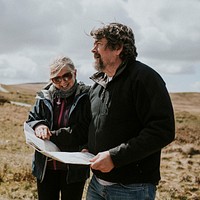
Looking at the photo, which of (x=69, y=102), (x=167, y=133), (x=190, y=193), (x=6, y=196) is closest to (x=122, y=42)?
(x=167, y=133)

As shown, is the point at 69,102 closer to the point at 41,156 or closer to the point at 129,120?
the point at 41,156

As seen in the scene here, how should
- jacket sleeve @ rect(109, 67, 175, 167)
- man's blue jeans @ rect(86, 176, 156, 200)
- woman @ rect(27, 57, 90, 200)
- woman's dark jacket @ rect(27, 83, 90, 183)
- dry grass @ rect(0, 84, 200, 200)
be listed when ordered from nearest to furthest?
jacket sleeve @ rect(109, 67, 175, 167) → man's blue jeans @ rect(86, 176, 156, 200) → woman's dark jacket @ rect(27, 83, 90, 183) → woman @ rect(27, 57, 90, 200) → dry grass @ rect(0, 84, 200, 200)

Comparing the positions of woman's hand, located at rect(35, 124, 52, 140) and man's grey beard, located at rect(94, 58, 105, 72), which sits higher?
man's grey beard, located at rect(94, 58, 105, 72)

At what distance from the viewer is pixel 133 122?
107 inches

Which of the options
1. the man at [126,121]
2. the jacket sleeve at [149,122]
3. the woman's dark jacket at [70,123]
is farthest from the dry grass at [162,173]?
the jacket sleeve at [149,122]

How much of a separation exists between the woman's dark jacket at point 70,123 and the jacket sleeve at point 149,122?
95 centimetres

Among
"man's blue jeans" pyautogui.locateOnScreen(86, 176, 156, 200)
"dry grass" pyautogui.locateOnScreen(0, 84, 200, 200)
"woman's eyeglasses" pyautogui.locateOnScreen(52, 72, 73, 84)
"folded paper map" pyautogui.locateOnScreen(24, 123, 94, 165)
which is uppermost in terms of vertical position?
"woman's eyeglasses" pyautogui.locateOnScreen(52, 72, 73, 84)

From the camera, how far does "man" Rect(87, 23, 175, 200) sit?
2.57m

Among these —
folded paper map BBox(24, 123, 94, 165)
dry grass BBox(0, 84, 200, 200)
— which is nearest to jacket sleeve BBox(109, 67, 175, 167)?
folded paper map BBox(24, 123, 94, 165)

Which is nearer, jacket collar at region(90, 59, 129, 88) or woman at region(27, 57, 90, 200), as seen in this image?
jacket collar at region(90, 59, 129, 88)

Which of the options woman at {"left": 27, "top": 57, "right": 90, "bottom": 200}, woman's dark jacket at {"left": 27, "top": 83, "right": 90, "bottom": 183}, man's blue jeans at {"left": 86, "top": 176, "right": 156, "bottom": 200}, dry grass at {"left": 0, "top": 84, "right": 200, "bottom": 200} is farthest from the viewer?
dry grass at {"left": 0, "top": 84, "right": 200, "bottom": 200}

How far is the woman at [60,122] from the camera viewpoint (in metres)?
3.73

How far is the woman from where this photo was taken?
373 centimetres

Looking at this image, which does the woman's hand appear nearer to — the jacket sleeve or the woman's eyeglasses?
the woman's eyeglasses
